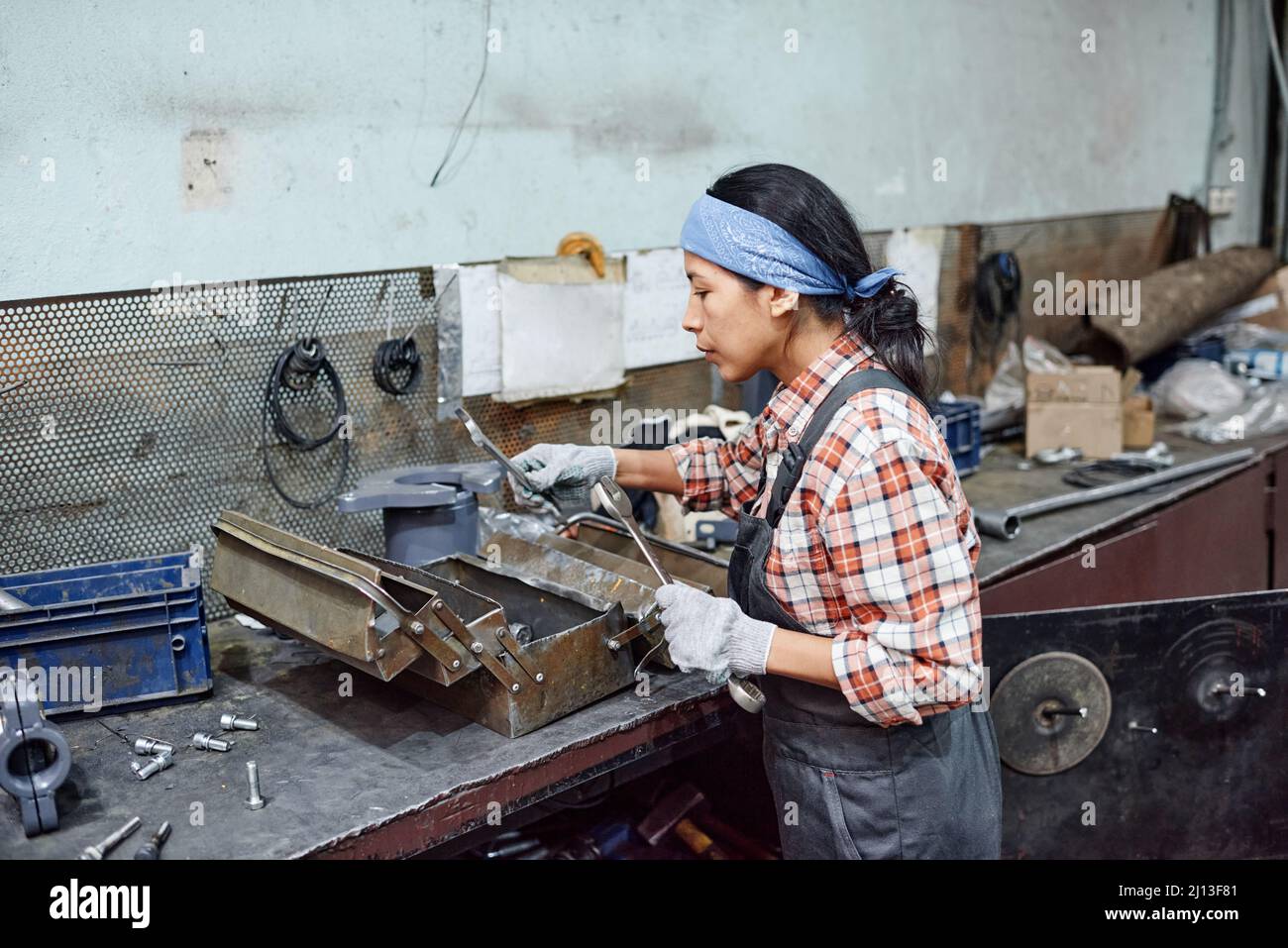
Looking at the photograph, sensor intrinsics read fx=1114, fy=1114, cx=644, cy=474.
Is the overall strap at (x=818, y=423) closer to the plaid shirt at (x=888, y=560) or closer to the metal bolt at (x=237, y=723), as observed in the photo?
the plaid shirt at (x=888, y=560)

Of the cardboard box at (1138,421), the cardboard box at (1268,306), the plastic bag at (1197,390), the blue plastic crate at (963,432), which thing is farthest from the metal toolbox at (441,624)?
the cardboard box at (1268,306)

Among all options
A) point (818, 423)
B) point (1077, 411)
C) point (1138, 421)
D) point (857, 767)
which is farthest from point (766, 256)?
point (1138, 421)

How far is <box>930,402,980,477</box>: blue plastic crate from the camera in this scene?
2.78m

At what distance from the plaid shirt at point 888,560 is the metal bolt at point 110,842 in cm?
81

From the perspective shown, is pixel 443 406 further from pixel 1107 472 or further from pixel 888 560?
pixel 1107 472

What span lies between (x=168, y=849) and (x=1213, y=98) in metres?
→ 4.46

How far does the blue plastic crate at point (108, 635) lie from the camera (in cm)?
148

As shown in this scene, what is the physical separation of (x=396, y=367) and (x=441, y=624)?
83 cm

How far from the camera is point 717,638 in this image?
134cm

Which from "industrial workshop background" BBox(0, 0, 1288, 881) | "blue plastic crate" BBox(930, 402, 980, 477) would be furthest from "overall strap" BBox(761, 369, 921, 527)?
"blue plastic crate" BBox(930, 402, 980, 477)

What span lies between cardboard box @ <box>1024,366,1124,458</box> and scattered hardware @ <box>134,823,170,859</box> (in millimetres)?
2446
